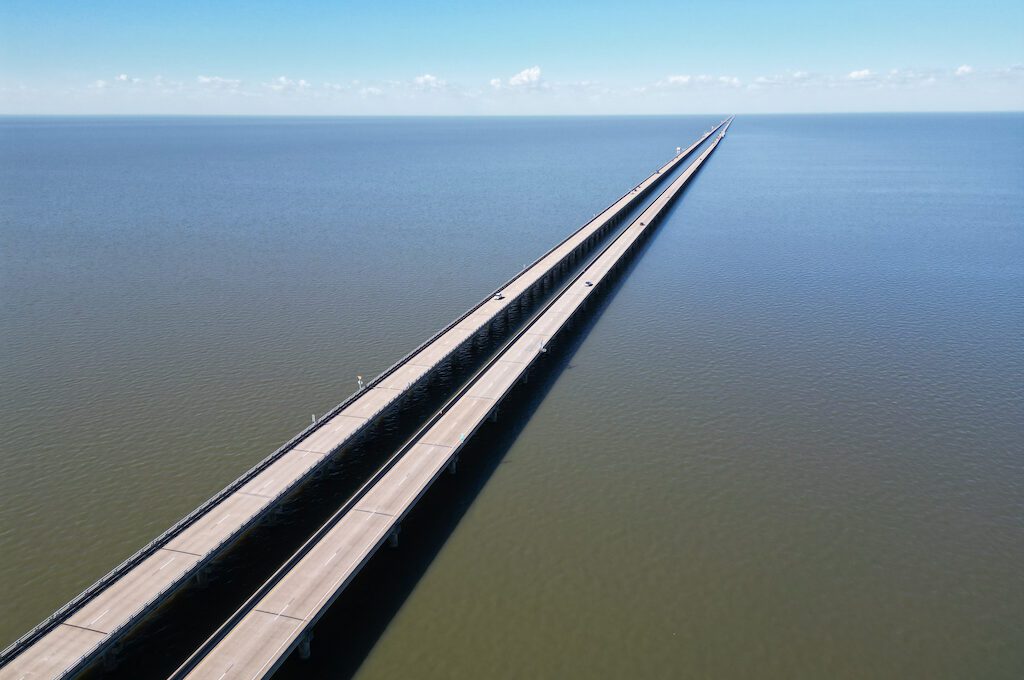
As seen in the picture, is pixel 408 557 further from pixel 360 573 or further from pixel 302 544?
pixel 302 544

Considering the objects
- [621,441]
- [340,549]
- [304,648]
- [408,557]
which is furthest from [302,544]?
[621,441]

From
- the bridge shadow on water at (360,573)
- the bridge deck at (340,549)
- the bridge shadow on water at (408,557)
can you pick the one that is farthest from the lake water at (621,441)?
the bridge deck at (340,549)

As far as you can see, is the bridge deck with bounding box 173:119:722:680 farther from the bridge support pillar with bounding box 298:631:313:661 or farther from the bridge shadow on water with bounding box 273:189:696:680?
the bridge shadow on water with bounding box 273:189:696:680

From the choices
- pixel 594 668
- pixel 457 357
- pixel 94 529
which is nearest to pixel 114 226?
pixel 457 357

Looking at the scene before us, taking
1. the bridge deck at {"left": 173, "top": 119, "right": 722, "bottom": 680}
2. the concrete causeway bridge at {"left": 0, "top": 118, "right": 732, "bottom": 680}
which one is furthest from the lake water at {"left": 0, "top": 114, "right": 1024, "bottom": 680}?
the concrete causeway bridge at {"left": 0, "top": 118, "right": 732, "bottom": 680}

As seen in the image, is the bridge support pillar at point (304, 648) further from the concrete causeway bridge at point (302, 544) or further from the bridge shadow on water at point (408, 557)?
the bridge shadow on water at point (408, 557)

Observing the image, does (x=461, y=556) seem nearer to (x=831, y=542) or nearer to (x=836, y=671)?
(x=836, y=671)
